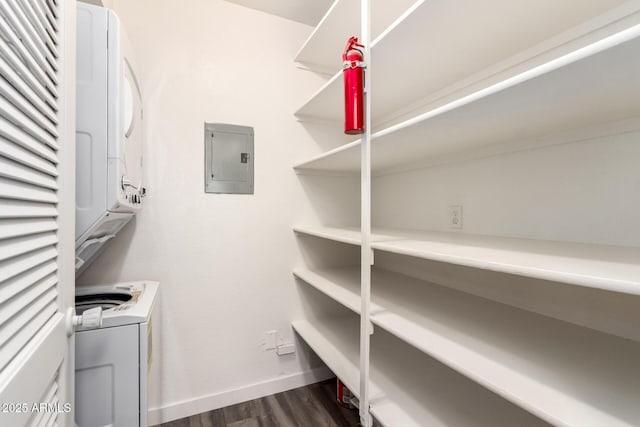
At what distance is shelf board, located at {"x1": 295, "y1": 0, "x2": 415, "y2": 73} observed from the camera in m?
1.31

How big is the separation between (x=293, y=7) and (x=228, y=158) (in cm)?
Result: 106

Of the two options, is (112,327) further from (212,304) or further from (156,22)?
(156,22)

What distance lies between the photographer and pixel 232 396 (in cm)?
171

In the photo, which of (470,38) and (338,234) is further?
(338,234)

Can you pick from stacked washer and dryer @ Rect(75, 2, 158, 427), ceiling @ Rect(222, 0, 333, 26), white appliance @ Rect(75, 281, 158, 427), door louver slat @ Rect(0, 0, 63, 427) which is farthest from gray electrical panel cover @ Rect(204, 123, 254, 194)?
door louver slat @ Rect(0, 0, 63, 427)

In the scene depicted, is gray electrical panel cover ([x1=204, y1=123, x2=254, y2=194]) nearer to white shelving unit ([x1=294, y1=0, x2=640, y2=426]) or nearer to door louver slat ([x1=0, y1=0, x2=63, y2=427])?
white shelving unit ([x1=294, y1=0, x2=640, y2=426])

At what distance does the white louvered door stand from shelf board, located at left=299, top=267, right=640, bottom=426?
36.7 inches

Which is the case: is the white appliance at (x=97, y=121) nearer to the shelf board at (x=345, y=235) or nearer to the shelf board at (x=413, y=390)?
the shelf board at (x=345, y=235)

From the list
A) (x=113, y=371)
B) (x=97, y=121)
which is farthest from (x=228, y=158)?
(x=113, y=371)

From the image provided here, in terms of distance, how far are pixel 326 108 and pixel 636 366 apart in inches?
67.6

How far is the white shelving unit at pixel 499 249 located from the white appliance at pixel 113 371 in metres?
0.82

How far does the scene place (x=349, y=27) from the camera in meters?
1.46

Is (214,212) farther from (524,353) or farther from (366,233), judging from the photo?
(524,353)

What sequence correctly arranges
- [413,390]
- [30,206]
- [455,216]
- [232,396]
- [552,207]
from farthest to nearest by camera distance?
[232,396] → [455,216] → [413,390] → [552,207] → [30,206]
